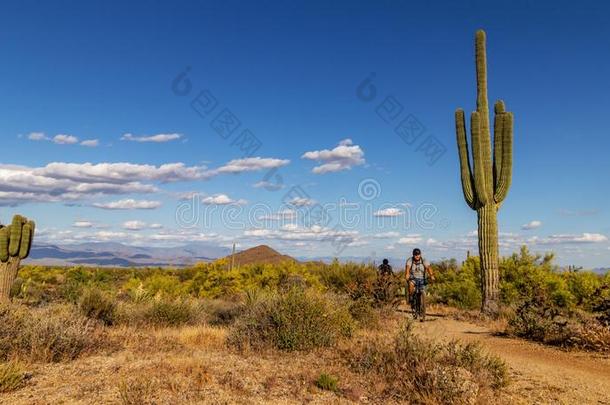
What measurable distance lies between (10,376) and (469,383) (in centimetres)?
542

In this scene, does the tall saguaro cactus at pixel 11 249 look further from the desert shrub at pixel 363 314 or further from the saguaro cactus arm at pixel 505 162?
the saguaro cactus arm at pixel 505 162

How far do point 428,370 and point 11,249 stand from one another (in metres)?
17.6

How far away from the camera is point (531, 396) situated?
18.6ft

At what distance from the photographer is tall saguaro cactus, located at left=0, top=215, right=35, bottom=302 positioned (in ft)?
59.0

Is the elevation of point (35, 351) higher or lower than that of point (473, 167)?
lower

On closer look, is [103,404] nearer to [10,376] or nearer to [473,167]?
[10,376]

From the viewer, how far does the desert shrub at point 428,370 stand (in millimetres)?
5391

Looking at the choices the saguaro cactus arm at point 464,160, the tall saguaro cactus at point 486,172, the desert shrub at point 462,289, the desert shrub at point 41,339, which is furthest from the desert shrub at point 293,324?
the desert shrub at point 462,289

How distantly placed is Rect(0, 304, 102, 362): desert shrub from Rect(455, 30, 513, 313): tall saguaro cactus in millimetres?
10417

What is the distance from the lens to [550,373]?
686cm

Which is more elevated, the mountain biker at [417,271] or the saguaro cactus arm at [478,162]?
the saguaro cactus arm at [478,162]

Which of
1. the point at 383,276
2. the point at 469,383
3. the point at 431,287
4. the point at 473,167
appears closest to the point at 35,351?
the point at 469,383

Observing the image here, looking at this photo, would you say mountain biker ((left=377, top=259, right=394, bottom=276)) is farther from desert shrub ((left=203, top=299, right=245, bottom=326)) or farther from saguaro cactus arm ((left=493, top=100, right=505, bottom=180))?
desert shrub ((left=203, top=299, right=245, bottom=326))

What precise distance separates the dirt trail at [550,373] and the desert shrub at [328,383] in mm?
2013
